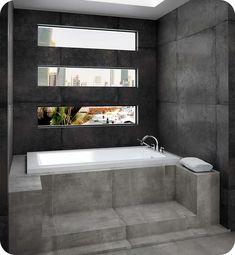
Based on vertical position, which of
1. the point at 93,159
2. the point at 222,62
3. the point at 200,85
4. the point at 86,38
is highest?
the point at 86,38

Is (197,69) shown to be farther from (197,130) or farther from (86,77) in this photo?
(86,77)

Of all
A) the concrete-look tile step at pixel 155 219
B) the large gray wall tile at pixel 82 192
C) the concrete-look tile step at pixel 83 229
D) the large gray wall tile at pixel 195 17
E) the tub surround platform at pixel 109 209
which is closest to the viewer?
the tub surround platform at pixel 109 209

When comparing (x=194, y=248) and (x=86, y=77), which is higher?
(x=86, y=77)

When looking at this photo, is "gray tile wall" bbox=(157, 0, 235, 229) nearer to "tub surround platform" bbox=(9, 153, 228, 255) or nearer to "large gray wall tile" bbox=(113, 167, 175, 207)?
"tub surround platform" bbox=(9, 153, 228, 255)

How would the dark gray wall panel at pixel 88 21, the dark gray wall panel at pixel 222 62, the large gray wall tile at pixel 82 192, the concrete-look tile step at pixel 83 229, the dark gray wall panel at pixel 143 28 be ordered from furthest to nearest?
the dark gray wall panel at pixel 143 28 < the dark gray wall panel at pixel 88 21 < the large gray wall tile at pixel 82 192 < the dark gray wall panel at pixel 222 62 < the concrete-look tile step at pixel 83 229

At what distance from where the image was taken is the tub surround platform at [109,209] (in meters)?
2.92

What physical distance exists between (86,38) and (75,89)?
2.71 feet

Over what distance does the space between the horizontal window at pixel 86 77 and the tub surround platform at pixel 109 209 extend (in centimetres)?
145

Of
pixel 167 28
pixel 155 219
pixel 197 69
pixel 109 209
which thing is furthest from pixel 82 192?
pixel 167 28

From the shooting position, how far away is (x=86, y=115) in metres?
5.12

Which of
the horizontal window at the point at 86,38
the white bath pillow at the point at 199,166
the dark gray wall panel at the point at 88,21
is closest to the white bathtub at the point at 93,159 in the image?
the white bath pillow at the point at 199,166

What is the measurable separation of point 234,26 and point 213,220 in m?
2.16

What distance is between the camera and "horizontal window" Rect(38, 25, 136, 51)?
15.8 feet

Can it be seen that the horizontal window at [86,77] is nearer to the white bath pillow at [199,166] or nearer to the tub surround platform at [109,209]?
the tub surround platform at [109,209]
